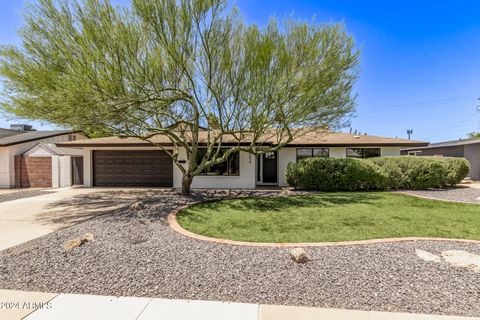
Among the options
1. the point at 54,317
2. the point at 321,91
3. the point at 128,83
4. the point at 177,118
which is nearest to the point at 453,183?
the point at 321,91

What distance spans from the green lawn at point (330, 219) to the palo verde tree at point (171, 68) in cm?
315

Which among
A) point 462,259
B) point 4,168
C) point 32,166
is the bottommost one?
point 462,259

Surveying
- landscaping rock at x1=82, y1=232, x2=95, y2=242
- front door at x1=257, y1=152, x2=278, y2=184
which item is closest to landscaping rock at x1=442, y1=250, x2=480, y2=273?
landscaping rock at x1=82, y1=232, x2=95, y2=242

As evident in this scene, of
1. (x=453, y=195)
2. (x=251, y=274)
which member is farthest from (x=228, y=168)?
(x=251, y=274)

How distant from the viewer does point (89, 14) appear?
6.91 m

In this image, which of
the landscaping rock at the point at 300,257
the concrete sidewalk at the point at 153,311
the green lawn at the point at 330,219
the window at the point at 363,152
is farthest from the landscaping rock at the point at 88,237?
the window at the point at 363,152

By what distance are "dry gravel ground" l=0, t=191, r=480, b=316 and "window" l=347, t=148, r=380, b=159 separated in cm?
1066

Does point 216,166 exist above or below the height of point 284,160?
below

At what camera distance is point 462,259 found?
4012 mm

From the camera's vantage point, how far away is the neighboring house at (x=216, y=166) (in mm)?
14227

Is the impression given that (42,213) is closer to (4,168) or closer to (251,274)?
(251,274)

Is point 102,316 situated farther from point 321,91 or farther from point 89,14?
point 321,91

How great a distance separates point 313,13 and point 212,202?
7.61 m

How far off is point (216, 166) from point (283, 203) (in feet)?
19.1
